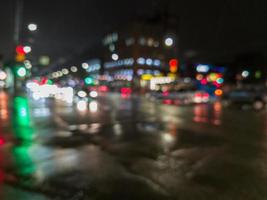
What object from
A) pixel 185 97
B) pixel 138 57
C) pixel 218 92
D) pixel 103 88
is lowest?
pixel 185 97

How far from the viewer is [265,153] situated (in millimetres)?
8641

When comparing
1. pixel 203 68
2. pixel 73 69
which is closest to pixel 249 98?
pixel 203 68

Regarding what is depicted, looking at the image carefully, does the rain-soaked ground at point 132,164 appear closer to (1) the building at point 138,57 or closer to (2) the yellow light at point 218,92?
(2) the yellow light at point 218,92

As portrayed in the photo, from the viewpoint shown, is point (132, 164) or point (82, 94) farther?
point (82, 94)

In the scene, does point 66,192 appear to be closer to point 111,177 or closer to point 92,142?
point 111,177

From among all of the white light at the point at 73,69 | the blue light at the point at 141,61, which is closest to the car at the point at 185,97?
the blue light at the point at 141,61

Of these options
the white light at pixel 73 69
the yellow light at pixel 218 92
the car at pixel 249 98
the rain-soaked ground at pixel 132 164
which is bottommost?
the rain-soaked ground at pixel 132 164

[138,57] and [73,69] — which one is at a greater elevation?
[138,57]

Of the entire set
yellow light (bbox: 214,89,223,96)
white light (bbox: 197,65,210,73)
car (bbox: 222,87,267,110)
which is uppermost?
white light (bbox: 197,65,210,73)

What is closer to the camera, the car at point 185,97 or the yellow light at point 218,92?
the car at point 185,97

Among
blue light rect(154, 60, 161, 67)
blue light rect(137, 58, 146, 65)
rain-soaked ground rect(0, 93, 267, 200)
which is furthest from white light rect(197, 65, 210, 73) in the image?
rain-soaked ground rect(0, 93, 267, 200)

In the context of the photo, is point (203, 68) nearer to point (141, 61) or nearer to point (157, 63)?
point (157, 63)

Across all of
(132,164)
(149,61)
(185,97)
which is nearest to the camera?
(132,164)

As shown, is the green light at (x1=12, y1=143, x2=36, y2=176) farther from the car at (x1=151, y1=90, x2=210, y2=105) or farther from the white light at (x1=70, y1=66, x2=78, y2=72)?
the white light at (x1=70, y1=66, x2=78, y2=72)
